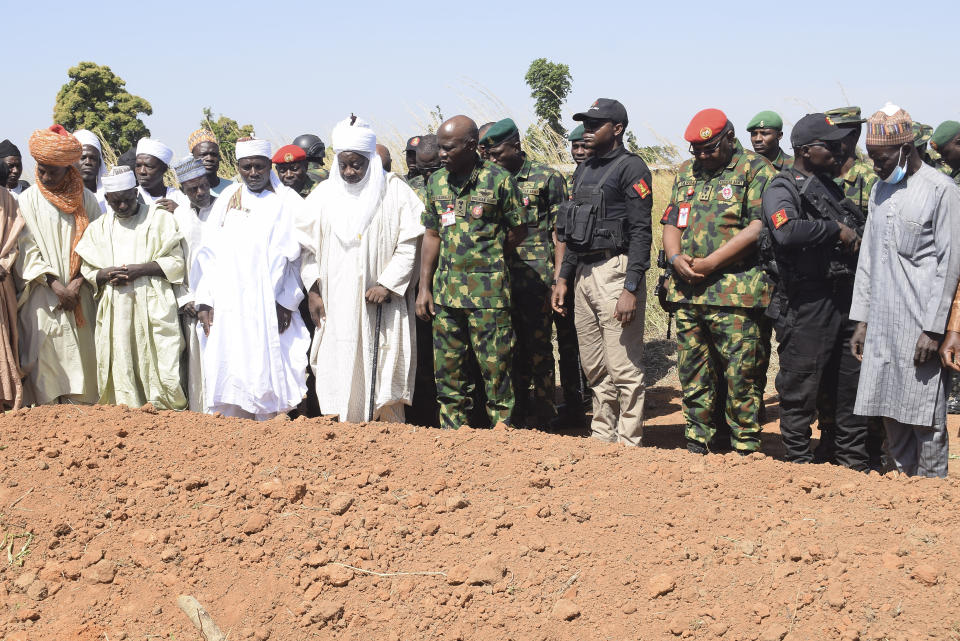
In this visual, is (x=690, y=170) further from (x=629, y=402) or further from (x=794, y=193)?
(x=629, y=402)

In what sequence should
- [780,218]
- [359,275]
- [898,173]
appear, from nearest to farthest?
[898,173] → [780,218] → [359,275]

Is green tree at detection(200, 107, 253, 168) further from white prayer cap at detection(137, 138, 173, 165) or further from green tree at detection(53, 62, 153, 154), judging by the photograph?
white prayer cap at detection(137, 138, 173, 165)

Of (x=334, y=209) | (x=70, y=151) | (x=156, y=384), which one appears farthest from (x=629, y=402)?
(x=70, y=151)

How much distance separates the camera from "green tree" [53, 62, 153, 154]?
19.0m

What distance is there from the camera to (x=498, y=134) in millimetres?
5609

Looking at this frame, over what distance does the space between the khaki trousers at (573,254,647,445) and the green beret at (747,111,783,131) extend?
2.33 metres

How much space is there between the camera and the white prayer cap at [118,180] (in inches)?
205

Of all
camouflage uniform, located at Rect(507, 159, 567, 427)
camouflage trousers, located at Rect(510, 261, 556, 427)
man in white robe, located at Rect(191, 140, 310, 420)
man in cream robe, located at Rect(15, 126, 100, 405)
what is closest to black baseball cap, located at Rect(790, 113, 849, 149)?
camouflage uniform, located at Rect(507, 159, 567, 427)

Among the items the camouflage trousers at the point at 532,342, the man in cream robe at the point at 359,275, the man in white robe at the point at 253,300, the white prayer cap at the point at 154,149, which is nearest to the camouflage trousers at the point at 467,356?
the man in cream robe at the point at 359,275

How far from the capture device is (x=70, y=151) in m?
5.20

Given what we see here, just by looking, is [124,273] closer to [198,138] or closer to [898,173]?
[198,138]

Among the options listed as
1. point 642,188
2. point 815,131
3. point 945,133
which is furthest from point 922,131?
point 642,188

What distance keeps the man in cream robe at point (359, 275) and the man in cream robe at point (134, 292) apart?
2.85 feet

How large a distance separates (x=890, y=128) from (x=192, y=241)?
13.1 ft
